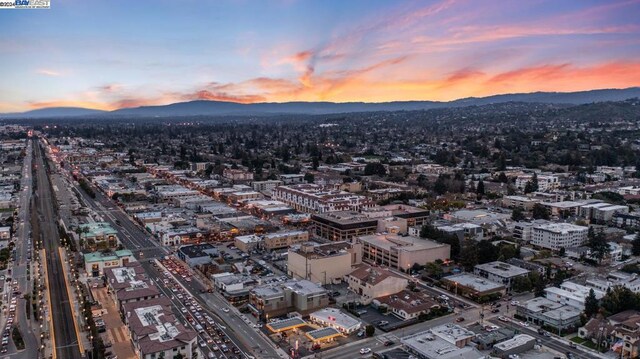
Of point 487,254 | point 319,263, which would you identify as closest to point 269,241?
point 319,263

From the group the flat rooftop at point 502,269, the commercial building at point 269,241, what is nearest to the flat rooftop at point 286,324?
the flat rooftop at point 502,269

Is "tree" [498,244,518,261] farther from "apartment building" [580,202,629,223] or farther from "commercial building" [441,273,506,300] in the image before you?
"apartment building" [580,202,629,223]

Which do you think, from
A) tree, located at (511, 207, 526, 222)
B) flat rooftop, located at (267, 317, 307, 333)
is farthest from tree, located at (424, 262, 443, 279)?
tree, located at (511, 207, 526, 222)

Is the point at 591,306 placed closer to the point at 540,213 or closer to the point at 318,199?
the point at 540,213

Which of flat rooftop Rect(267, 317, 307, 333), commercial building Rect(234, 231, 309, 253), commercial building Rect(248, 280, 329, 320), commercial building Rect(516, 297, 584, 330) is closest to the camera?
flat rooftop Rect(267, 317, 307, 333)

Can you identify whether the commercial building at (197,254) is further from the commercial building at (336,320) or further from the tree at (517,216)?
the tree at (517,216)

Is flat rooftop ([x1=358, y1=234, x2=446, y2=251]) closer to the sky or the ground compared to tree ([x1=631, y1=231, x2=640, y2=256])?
closer to the sky

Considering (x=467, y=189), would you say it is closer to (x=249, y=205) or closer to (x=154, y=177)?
(x=249, y=205)
